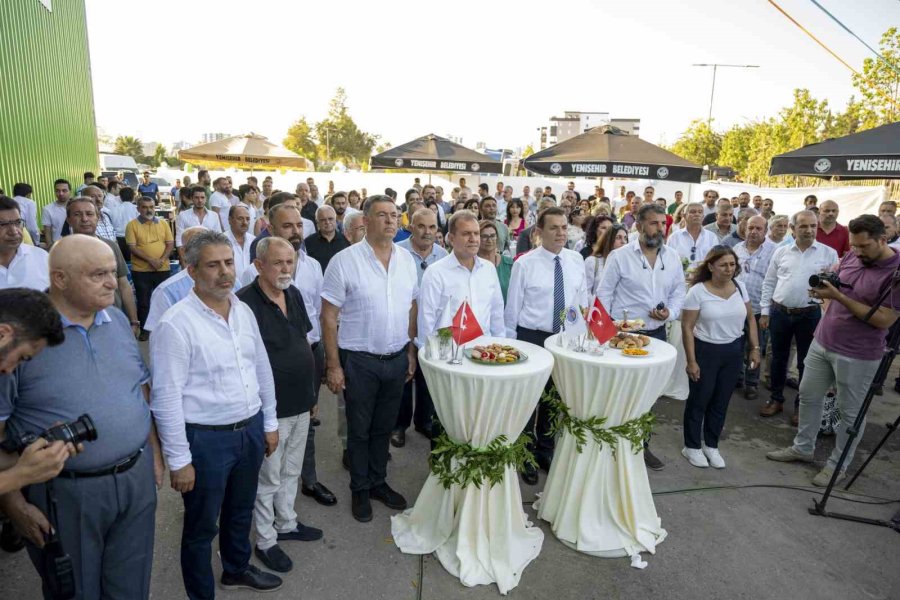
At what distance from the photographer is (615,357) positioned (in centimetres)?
331

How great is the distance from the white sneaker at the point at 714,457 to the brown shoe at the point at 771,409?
1.39 meters

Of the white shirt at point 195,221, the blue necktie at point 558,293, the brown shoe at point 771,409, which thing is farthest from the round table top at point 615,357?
the white shirt at point 195,221

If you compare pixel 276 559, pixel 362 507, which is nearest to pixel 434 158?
pixel 362 507

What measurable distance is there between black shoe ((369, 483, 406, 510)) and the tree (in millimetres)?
91571

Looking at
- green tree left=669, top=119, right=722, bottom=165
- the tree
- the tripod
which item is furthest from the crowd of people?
the tree

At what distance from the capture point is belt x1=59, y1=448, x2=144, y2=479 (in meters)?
1.93

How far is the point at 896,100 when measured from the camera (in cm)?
1636

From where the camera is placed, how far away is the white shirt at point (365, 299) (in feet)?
11.0

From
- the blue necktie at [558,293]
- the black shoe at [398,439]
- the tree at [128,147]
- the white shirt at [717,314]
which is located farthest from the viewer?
the tree at [128,147]

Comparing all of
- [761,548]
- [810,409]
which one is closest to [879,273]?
[810,409]

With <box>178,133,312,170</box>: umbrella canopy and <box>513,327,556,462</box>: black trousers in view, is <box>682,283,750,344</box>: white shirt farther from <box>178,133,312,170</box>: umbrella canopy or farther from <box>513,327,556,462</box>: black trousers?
<box>178,133,312,170</box>: umbrella canopy

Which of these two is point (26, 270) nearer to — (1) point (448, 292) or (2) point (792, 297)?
(1) point (448, 292)

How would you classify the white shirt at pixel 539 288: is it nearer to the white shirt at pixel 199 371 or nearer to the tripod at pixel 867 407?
the tripod at pixel 867 407

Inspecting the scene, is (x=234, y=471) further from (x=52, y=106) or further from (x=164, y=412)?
(x=52, y=106)
